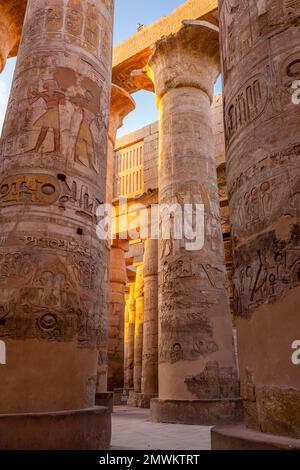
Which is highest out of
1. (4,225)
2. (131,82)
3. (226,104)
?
(131,82)

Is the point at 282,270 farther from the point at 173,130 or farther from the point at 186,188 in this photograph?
the point at 173,130

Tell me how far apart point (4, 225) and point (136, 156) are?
14048mm

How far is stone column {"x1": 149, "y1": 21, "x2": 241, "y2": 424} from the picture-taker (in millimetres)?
6898

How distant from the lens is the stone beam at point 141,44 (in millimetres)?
11547

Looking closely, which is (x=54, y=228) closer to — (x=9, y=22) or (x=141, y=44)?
(x=9, y=22)

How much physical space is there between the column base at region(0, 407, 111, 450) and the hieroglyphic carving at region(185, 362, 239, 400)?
3414mm

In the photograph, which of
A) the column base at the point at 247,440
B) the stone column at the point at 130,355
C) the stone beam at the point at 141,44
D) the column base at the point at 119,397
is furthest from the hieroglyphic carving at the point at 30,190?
the stone column at the point at 130,355

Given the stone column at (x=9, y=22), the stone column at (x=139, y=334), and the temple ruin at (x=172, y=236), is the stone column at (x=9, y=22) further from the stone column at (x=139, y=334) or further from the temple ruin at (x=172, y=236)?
the stone column at (x=139, y=334)

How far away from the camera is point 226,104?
3.28m

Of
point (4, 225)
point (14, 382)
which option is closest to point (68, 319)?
point (14, 382)

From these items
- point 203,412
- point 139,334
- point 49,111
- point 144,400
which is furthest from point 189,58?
point 139,334

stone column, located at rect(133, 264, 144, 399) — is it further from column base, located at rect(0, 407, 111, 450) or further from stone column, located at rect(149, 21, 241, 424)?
column base, located at rect(0, 407, 111, 450)

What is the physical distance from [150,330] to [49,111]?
27.1ft

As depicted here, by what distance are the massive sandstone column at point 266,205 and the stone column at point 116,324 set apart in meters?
10.9
